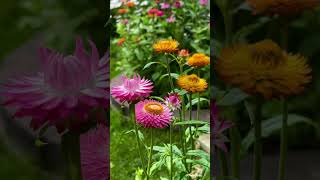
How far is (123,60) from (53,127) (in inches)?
13.3

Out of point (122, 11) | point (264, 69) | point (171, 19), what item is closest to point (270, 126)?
point (264, 69)

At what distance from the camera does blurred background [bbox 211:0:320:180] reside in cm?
127

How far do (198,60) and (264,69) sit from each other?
0.67ft

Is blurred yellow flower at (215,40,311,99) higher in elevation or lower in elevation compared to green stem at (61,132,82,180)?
higher

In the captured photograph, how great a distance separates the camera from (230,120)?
129cm

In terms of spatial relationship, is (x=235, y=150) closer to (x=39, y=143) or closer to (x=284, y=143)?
(x=284, y=143)

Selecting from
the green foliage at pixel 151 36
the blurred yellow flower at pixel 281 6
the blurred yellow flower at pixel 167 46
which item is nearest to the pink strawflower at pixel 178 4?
the green foliage at pixel 151 36

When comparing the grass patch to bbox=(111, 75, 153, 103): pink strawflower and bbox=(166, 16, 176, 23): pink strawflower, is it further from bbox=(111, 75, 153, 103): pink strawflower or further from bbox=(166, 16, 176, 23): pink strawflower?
bbox=(166, 16, 176, 23): pink strawflower

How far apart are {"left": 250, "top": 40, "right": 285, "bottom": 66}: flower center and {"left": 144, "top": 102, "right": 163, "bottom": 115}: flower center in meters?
0.26

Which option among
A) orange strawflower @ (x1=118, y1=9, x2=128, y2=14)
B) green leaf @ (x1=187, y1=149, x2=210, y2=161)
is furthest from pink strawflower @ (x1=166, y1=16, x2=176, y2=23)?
green leaf @ (x1=187, y1=149, x2=210, y2=161)

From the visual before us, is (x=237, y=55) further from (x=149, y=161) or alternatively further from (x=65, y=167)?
(x=65, y=167)

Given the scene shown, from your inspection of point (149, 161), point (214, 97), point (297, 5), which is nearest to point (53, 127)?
point (149, 161)

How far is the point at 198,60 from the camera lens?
1.37 metres

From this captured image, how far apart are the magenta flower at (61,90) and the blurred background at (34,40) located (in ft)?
0.09
